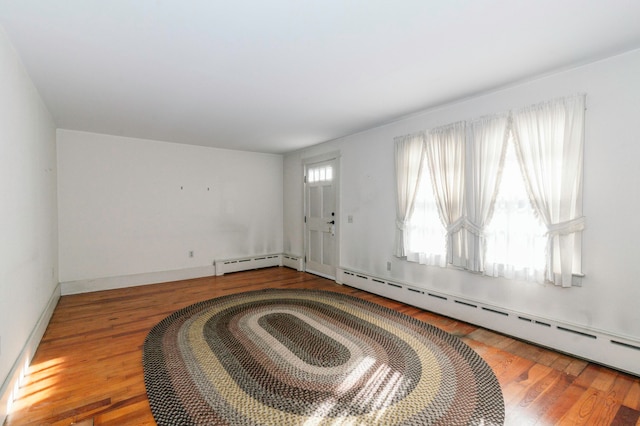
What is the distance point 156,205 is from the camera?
5.07 metres

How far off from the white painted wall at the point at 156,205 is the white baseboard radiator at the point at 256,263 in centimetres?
16

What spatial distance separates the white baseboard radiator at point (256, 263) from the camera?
564 cm

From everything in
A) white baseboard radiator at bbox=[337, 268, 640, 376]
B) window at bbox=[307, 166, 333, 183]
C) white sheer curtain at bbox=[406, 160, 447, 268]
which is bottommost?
white baseboard radiator at bbox=[337, 268, 640, 376]

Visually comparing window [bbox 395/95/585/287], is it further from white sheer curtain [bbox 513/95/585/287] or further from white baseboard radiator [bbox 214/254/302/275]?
white baseboard radiator [bbox 214/254/302/275]

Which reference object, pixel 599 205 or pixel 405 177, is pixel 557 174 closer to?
pixel 599 205

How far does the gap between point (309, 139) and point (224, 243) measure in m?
2.68

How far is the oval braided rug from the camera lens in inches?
71.6

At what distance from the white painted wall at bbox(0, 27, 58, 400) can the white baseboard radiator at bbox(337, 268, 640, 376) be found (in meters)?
3.77

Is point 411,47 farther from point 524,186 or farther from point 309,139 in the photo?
point 309,139

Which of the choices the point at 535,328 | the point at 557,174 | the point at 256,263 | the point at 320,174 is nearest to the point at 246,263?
the point at 256,263

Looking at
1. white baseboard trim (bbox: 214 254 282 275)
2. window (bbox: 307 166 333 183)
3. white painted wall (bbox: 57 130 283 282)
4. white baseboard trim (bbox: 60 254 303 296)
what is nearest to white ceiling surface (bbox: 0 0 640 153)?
white painted wall (bbox: 57 130 283 282)

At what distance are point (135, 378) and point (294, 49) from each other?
9.15ft

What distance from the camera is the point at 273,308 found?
3.69 m

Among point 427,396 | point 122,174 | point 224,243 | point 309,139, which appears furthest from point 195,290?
point 427,396
